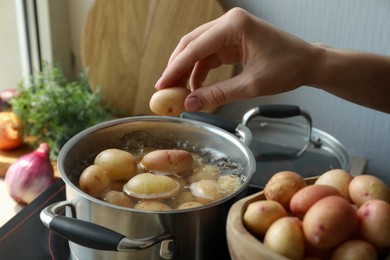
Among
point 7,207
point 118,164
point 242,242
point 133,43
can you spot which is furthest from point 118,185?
point 133,43

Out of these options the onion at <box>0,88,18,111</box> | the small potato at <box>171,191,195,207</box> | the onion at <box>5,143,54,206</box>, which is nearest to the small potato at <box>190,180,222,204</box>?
the small potato at <box>171,191,195,207</box>

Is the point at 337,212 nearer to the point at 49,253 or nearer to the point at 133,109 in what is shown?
the point at 49,253

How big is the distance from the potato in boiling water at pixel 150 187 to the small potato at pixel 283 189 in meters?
0.13

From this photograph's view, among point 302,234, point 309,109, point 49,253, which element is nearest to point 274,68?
point 302,234

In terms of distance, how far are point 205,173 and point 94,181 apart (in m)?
0.14

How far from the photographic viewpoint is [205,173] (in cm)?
65

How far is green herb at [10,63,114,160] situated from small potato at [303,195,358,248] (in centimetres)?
66

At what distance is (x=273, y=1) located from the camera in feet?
3.32

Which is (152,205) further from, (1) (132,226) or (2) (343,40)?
(2) (343,40)

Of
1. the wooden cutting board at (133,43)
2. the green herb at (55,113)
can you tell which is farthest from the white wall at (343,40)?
the green herb at (55,113)

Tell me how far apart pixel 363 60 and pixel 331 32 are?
1.00 ft

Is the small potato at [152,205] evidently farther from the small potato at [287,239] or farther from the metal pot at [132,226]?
the small potato at [287,239]

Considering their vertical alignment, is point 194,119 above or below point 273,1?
below

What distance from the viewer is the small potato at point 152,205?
21.6 inches
